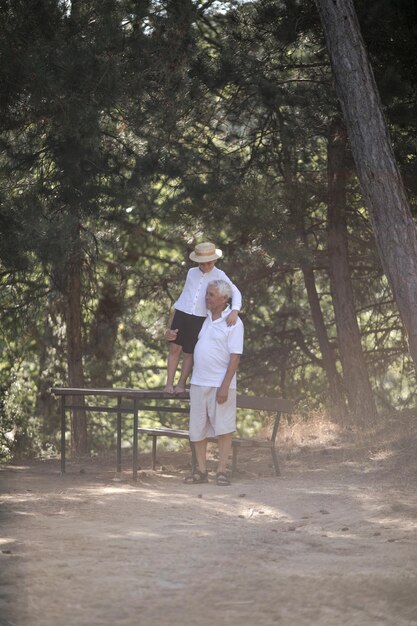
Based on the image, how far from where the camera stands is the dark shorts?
1027cm

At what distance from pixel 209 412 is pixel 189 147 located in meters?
4.95

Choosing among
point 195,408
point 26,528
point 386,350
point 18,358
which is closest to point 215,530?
point 26,528

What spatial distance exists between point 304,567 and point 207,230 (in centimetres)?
832

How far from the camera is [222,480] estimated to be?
32.2 ft

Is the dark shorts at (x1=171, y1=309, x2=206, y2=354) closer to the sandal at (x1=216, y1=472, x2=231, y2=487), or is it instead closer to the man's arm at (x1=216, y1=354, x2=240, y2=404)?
the man's arm at (x1=216, y1=354, x2=240, y2=404)

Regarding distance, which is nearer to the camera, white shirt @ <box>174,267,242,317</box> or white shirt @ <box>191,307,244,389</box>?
white shirt @ <box>191,307,244,389</box>

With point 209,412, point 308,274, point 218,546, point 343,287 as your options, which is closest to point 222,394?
point 209,412

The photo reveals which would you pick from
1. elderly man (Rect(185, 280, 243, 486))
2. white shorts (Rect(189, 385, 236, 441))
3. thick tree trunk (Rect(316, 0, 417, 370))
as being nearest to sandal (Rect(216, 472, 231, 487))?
elderly man (Rect(185, 280, 243, 486))

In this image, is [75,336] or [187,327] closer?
[187,327]

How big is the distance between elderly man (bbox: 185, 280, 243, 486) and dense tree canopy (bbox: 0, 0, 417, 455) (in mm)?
3123

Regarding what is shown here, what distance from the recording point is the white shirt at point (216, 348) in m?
9.81

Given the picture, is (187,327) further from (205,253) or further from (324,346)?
(324,346)

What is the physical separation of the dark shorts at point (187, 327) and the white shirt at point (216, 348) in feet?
1.19

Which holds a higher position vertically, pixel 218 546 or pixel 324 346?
pixel 324 346
